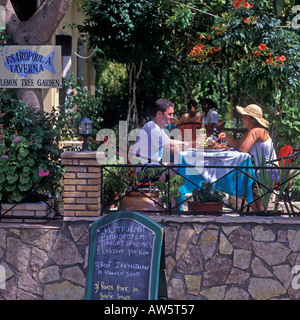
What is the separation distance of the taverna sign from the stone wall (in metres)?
1.68

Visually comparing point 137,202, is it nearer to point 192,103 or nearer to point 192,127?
point 192,127

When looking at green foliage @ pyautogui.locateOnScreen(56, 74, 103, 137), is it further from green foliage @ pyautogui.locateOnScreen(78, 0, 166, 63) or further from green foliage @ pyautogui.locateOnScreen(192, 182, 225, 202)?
green foliage @ pyautogui.locateOnScreen(78, 0, 166, 63)

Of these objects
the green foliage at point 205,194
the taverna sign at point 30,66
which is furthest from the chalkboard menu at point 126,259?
the taverna sign at point 30,66

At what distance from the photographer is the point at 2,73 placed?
652cm

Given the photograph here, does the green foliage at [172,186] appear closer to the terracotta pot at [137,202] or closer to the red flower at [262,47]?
the terracotta pot at [137,202]

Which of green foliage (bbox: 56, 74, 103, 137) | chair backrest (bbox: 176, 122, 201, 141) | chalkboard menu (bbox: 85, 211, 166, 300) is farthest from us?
chair backrest (bbox: 176, 122, 201, 141)

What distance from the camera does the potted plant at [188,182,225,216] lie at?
593cm

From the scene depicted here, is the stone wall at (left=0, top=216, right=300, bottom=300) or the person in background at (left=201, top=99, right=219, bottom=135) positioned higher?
the person in background at (left=201, top=99, right=219, bottom=135)

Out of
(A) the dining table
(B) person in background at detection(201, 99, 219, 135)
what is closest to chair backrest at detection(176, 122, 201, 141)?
(B) person in background at detection(201, 99, 219, 135)

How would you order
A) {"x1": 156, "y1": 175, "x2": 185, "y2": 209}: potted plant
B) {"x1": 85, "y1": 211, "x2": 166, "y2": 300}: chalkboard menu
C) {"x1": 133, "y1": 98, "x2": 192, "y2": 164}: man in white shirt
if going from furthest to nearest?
1. {"x1": 133, "y1": 98, "x2": 192, "y2": 164}: man in white shirt
2. {"x1": 156, "y1": 175, "x2": 185, "y2": 209}: potted plant
3. {"x1": 85, "y1": 211, "x2": 166, "y2": 300}: chalkboard menu

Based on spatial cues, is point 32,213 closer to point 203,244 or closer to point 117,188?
point 117,188

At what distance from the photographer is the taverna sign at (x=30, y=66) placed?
21.2ft

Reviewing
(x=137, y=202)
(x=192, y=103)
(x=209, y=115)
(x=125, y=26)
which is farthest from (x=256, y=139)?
(x=125, y=26)
